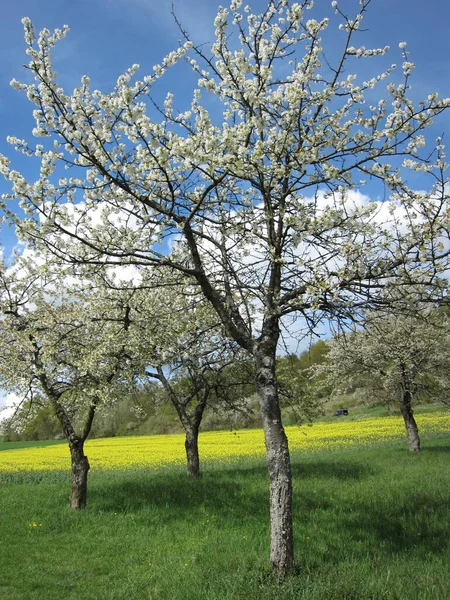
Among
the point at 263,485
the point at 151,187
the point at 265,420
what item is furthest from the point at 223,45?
the point at 263,485

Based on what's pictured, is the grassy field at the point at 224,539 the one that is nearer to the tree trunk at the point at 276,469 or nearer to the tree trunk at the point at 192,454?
the tree trunk at the point at 276,469

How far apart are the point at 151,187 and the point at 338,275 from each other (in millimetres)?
3102

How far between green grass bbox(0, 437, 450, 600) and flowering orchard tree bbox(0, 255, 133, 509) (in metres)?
2.08

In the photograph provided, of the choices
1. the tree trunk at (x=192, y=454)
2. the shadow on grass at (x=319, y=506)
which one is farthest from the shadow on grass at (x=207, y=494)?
the tree trunk at (x=192, y=454)

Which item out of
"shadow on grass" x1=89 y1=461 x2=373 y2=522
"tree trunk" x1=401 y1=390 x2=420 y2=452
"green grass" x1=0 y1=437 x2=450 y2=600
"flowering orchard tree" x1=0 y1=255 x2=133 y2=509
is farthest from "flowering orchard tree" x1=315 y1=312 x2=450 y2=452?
"flowering orchard tree" x1=0 y1=255 x2=133 y2=509

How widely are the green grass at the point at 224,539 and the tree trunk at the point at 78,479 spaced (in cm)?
42

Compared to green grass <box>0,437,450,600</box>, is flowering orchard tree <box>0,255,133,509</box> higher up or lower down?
higher up

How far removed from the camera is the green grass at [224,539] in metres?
6.81

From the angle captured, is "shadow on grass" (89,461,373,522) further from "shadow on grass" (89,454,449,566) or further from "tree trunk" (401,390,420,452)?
"tree trunk" (401,390,420,452)

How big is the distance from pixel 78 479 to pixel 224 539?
547 centimetres

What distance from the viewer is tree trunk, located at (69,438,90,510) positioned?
13.6 metres

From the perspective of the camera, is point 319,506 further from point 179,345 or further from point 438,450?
point 438,450

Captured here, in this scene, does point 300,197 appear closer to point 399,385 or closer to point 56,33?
point 56,33

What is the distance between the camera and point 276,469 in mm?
7168
